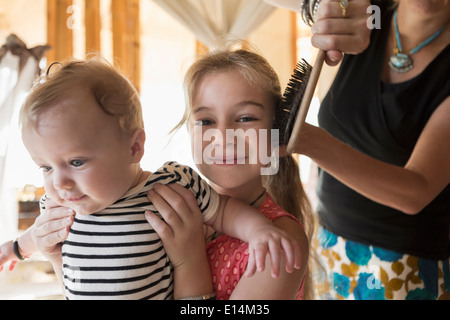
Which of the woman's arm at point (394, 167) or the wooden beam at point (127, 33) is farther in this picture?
the wooden beam at point (127, 33)

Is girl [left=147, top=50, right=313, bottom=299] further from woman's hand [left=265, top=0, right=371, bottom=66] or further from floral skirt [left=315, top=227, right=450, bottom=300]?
floral skirt [left=315, top=227, right=450, bottom=300]

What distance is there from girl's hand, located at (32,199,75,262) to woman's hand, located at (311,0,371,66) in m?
0.41

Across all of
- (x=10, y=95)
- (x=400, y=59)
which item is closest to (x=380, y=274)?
(x=400, y=59)

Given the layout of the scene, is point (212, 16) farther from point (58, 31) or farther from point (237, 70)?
point (237, 70)

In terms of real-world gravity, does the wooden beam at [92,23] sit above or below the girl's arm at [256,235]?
above

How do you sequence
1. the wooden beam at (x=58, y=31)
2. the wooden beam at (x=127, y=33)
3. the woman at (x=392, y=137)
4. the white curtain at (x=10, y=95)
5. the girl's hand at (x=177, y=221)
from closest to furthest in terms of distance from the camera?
the girl's hand at (x=177, y=221) → the woman at (x=392, y=137) → the white curtain at (x=10, y=95) → the wooden beam at (x=58, y=31) → the wooden beam at (x=127, y=33)

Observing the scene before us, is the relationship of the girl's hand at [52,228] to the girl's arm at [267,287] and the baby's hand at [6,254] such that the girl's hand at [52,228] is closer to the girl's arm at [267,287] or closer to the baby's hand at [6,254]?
the baby's hand at [6,254]

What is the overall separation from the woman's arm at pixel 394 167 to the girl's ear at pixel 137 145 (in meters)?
0.23

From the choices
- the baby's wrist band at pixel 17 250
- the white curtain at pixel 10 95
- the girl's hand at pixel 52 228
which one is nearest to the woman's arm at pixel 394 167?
the girl's hand at pixel 52 228

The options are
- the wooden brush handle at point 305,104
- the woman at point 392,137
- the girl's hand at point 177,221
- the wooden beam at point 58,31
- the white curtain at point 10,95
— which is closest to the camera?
the wooden brush handle at point 305,104

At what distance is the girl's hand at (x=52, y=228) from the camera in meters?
0.59

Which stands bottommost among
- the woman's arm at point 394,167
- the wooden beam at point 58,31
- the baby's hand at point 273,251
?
the baby's hand at point 273,251

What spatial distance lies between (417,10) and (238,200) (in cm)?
54

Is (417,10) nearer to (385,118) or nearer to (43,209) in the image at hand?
(385,118)
